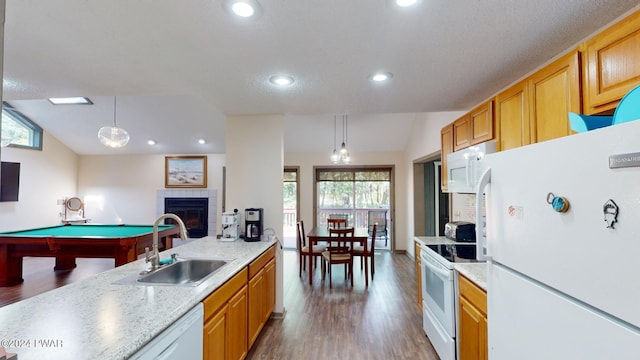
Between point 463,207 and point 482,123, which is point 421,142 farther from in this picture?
point 482,123

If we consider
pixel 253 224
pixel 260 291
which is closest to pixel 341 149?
pixel 253 224

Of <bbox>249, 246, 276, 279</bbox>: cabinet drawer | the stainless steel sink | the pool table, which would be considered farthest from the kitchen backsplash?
the pool table

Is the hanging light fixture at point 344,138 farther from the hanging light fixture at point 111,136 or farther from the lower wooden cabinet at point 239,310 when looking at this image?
the hanging light fixture at point 111,136

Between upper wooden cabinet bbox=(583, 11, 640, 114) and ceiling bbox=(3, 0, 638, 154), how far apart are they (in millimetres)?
220

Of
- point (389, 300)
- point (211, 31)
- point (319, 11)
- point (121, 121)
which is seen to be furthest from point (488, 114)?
point (121, 121)

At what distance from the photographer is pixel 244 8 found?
1.41 metres

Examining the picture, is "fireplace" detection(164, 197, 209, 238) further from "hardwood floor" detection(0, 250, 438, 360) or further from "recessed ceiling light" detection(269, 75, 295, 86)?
"recessed ceiling light" detection(269, 75, 295, 86)

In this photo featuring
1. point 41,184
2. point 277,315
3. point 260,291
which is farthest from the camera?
point 41,184

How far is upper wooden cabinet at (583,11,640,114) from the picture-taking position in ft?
3.96

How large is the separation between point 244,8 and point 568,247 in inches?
66.6

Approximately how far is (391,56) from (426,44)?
0.23m

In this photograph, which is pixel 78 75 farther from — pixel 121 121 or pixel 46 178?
pixel 46 178

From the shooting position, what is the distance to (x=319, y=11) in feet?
4.72

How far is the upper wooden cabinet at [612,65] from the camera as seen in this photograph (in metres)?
1.21
